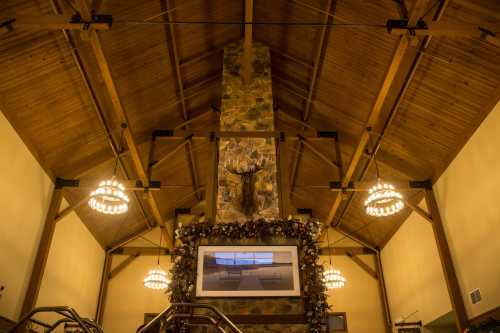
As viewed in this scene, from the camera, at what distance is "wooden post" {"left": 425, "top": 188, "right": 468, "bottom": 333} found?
9.58 metres

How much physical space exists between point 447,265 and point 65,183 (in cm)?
990

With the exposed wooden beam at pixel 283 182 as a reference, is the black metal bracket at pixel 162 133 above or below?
above

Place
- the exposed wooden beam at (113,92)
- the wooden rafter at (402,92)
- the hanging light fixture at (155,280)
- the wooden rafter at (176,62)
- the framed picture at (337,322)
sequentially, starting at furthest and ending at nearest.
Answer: the framed picture at (337,322)
the hanging light fixture at (155,280)
the wooden rafter at (176,62)
the wooden rafter at (402,92)
the exposed wooden beam at (113,92)

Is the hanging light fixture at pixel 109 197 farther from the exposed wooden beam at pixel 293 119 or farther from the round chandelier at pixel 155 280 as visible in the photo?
the exposed wooden beam at pixel 293 119

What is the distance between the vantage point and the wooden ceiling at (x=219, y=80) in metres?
7.90

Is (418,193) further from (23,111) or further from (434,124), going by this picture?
(23,111)

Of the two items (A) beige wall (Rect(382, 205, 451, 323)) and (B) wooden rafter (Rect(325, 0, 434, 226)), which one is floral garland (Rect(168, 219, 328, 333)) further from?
(A) beige wall (Rect(382, 205, 451, 323))

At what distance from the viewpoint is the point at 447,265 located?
33.2 ft

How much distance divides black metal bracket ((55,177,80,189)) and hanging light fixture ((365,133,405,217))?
→ 7.40m

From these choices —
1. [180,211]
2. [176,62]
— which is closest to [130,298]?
[180,211]

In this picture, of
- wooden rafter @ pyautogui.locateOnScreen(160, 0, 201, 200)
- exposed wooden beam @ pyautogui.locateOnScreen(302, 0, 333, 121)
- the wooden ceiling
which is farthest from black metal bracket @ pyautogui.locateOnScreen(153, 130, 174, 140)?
exposed wooden beam @ pyautogui.locateOnScreen(302, 0, 333, 121)

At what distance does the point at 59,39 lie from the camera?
7.95m

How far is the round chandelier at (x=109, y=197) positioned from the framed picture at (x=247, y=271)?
2.31m

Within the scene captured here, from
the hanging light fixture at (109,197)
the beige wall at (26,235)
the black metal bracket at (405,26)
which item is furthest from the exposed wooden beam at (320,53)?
the beige wall at (26,235)
